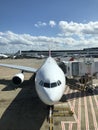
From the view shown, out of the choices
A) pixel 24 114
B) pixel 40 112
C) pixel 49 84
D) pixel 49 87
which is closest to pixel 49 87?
pixel 49 87

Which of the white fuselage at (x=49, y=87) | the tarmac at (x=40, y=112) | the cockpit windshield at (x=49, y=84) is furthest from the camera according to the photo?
the tarmac at (x=40, y=112)

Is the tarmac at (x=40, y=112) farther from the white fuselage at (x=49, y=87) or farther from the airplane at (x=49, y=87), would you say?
the white fuselage at (x=49, y=87)

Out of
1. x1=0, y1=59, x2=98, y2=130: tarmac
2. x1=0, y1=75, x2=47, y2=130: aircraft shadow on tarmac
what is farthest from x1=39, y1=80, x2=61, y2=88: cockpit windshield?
x1=0, y1=75, x2=47, y2=130: aircraft shadow on tarmac

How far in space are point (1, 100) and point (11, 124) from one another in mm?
6990

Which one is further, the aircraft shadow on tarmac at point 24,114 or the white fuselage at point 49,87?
the aircraft shadow on tarmac at point 24,114

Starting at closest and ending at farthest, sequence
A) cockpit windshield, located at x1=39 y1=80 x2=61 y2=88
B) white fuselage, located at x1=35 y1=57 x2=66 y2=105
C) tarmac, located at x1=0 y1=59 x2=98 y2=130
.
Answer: white fuselage, located at x1=35 y1=57 x2=66 y2=105, cockpit windshield, located at x1=39 y1=80 x2=61 y2=88, tarmac, located at x1=0 y1=59 x2=98 y2=130

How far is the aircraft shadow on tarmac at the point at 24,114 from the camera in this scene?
15.6 meters

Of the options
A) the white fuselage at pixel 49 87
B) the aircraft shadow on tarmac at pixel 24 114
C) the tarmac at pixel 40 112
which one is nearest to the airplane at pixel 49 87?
the white fuselage at pixel 49 87

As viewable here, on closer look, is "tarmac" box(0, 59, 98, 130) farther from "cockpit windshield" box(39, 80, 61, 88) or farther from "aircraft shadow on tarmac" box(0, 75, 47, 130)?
"cockpit windshield" box(39, 80, 61, 88)

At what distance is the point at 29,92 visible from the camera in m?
25.9

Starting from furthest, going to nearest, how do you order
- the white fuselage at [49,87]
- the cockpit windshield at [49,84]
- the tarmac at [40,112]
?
1. the tarmac at [40,112]
2. the cockpit windshield at [49,84]
3. the white fuselage at [49,87]

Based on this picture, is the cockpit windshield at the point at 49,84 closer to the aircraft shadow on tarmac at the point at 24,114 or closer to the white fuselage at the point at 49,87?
the white fuselage at the point at 49,87

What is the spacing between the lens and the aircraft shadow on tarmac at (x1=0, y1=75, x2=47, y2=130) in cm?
1563

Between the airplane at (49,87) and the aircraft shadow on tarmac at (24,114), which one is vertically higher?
the airplane at (49,87)
